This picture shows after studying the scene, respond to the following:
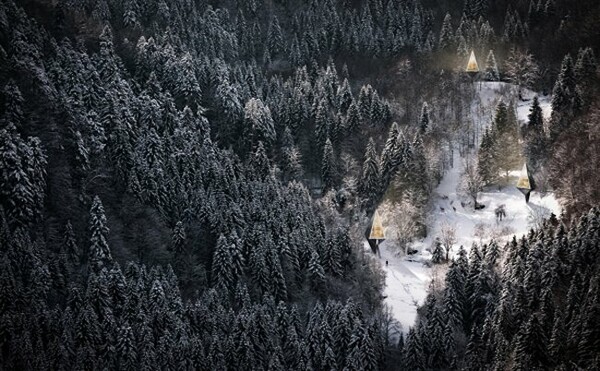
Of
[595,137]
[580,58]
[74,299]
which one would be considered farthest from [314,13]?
[74,299]

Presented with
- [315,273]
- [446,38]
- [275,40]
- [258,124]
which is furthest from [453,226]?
[275,40]

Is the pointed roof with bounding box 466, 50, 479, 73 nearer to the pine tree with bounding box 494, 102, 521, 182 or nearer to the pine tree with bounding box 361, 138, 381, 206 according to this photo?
the pine tree with bounding box 494, 102, 521, 182

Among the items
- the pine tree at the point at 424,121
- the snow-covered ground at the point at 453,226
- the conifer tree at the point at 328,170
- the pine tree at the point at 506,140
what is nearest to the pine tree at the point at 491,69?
the pine tree at the point at 506,140

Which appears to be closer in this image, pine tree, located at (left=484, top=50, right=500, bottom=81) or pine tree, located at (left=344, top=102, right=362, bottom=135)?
pine tree, located at (left=344, top=102, right=362, bottom=135)

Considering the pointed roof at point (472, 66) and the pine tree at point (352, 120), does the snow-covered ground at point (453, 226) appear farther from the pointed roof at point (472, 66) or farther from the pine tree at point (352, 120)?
the pine tree at point (352, 120)

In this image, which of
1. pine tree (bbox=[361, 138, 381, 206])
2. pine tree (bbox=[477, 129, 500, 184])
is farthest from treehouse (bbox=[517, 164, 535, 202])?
pine tree (bbox=[361, 138, 381, 206])

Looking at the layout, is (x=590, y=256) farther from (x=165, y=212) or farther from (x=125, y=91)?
(x=125, y=91)
